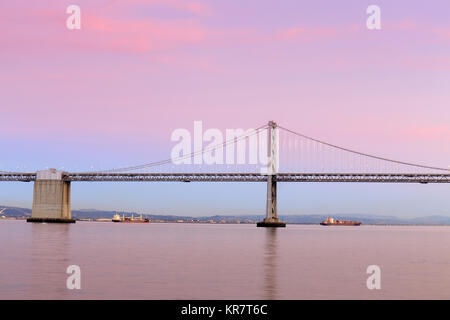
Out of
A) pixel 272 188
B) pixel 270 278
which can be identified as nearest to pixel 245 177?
pixel 272 188

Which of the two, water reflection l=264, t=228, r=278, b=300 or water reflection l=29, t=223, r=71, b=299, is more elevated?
water reflection l=29, t=223, r=71, b=299

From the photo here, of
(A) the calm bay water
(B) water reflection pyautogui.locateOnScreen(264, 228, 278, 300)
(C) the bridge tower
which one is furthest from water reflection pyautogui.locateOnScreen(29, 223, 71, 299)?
(C) the bridge tower

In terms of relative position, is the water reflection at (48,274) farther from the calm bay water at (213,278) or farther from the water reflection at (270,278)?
the water reflection at (270,278)

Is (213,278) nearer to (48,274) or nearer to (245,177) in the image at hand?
(48,274)

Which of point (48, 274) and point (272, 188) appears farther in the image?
point (272, 188)

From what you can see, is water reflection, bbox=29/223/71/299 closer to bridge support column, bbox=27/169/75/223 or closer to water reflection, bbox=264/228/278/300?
water reflection, bbox=264/228/278/300

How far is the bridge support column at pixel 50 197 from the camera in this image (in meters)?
117

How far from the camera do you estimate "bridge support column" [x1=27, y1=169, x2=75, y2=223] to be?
385 ft

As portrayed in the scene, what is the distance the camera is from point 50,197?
11731 cm

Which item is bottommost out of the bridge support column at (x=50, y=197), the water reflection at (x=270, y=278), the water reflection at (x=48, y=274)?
the water reflection at (x=270, y=278)

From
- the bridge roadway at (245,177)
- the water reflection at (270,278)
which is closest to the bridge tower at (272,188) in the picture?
the bridge roadway at (245,177)

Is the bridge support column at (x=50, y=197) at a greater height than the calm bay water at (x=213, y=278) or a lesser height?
greater
